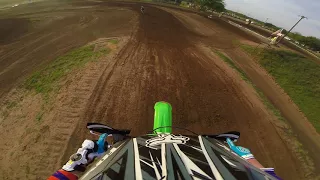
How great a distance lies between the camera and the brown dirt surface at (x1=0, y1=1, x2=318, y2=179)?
26.1ft

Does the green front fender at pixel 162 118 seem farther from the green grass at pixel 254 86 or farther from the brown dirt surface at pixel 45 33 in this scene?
the brown dirt surface at pixel 45 33

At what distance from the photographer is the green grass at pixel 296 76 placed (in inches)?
538

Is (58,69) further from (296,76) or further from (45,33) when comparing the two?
(296,76)

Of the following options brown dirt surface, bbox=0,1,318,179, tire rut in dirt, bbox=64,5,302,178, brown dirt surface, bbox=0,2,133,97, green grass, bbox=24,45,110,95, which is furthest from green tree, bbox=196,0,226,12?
green grass, bbox=24,45,110,95

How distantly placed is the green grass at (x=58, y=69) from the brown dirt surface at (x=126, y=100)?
0.59 meters

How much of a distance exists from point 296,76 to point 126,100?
1375cm

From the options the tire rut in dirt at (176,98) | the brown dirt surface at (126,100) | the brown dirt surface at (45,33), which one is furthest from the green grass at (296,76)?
the brown dirt surface at (45,33)

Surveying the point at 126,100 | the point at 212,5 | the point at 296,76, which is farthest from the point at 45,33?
the point at 212,5

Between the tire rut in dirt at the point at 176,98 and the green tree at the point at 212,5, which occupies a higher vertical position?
the green tree at the point at 212,5

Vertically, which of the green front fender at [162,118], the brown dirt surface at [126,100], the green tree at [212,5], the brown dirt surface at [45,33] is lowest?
the green front fender at [162,118]

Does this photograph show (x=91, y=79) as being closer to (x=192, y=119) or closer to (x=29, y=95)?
(x=29, y=95)

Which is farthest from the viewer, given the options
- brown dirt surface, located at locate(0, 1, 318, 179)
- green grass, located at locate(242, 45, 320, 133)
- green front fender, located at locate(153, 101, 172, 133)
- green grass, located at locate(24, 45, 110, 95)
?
green grass, located at locate(242, 45, 320, 133)

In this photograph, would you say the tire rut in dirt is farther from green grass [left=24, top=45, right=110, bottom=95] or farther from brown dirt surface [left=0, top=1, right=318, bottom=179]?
green grass [left=24, top=45, right=110, bottom=95]

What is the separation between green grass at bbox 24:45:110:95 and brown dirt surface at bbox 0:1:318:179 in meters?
0.59
